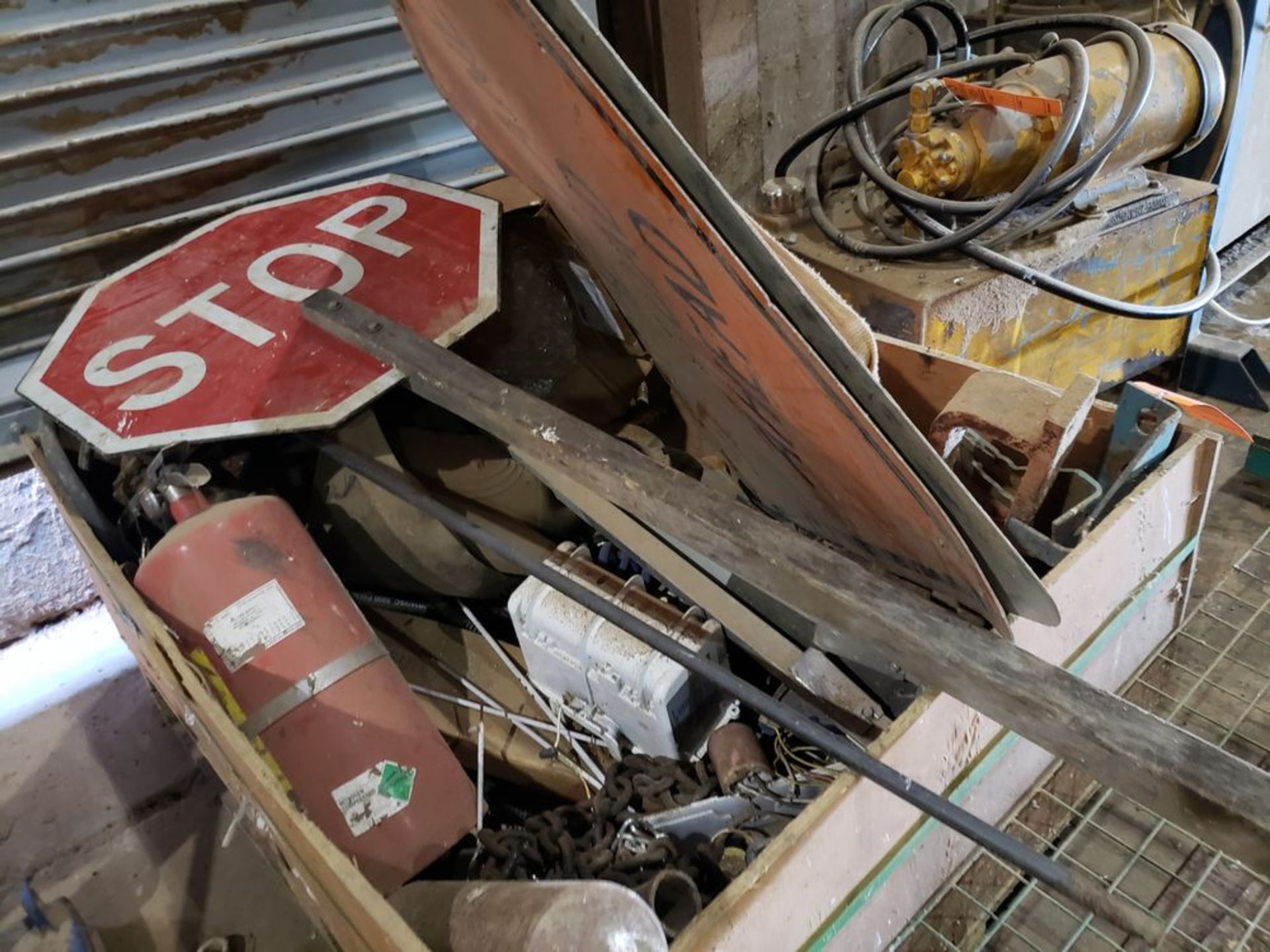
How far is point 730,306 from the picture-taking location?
0.82 metres

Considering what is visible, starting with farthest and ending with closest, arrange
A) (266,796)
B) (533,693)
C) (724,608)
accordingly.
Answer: (533,693) < (724,608) < (266,796)

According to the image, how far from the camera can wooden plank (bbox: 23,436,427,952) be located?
836 millimetres

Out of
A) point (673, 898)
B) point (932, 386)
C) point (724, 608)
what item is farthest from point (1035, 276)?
point (673, 898)

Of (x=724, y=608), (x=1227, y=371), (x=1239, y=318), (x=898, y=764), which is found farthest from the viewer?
(x=1239, y=318)

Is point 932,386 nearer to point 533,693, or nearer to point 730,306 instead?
point 730,306

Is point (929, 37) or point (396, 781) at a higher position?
point (929, 37)

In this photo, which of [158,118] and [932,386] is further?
[158,118]

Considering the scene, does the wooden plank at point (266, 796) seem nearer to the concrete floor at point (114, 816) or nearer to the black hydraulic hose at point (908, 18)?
the concrete floor at point (114, 816)

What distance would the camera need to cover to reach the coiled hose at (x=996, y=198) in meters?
1.59

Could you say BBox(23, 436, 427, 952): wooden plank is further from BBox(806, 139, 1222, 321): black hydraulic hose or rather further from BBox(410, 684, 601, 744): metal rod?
BBox(806, 139, 1222, 321): black hydraulic hose

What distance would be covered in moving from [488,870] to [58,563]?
1.60 metres

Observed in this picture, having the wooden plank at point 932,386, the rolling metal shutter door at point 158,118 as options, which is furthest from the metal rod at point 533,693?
the rolling metal shutter door at point 158,118

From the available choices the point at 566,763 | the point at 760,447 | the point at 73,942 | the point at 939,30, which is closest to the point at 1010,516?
the point at 760,447

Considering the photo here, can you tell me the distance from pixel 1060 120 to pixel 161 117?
1.82 m
